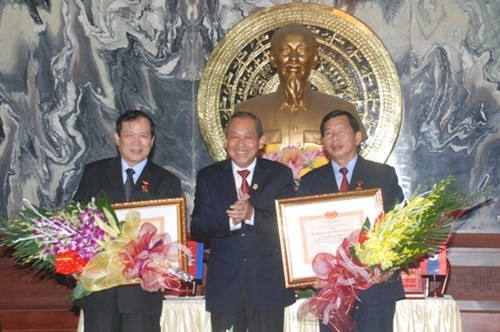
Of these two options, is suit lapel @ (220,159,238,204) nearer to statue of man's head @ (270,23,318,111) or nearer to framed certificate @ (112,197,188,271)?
framed certificate @ (112,197,188,271)

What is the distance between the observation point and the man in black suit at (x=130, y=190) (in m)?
3.95

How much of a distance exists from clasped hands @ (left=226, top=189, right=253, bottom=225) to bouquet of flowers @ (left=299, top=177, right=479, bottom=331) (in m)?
0.35

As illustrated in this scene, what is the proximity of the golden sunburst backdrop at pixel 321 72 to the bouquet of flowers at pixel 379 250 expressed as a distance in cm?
237

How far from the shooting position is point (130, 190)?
4082 mm

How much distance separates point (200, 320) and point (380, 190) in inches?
50.6

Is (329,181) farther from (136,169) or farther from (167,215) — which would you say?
(136,169)

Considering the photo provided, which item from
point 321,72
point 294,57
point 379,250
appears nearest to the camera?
point 379,250

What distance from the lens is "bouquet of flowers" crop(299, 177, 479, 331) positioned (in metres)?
3.65

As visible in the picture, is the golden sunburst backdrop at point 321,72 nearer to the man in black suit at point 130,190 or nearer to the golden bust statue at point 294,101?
the golden bust statue at point 294,101

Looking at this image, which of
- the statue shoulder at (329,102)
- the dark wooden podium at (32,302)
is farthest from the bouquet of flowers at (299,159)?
the dark wooden podium at (32,302)

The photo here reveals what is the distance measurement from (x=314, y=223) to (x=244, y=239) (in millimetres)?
309

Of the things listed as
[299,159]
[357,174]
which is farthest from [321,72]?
[357,174]

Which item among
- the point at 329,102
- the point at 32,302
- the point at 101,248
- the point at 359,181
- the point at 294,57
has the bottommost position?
the point at 32,302

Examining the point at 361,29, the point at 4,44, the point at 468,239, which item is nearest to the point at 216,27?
the point at 361,29
